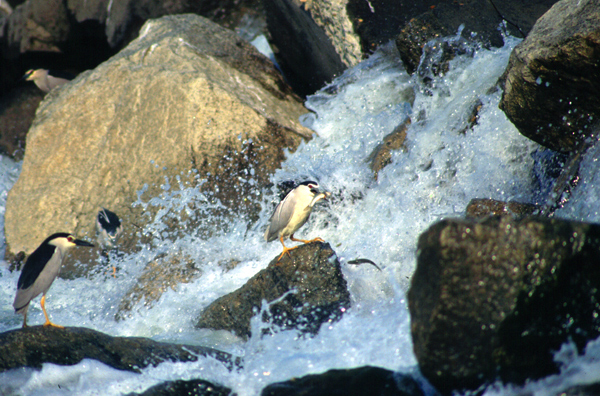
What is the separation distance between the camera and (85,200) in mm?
5734

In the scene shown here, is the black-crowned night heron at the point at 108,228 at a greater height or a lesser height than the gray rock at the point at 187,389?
greater

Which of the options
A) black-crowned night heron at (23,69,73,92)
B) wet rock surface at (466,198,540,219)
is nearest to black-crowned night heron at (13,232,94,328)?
wet rock surface at (466,198,540,219)

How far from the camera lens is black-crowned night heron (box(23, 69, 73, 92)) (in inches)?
331

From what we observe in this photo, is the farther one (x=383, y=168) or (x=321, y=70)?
(x=321, y=70)

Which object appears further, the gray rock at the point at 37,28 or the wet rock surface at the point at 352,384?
the gray rock at the point at 37,28

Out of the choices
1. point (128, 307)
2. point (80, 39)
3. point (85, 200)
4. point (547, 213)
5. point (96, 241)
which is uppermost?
point (80, 39)

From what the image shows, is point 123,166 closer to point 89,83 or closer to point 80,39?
point 89,83

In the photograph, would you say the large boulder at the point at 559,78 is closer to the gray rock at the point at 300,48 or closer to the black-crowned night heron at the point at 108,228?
the gray rock at the point at 300,48

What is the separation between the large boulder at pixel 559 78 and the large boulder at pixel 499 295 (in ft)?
4.69

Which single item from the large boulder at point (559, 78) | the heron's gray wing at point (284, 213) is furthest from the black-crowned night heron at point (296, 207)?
the large boulder at point (559, 78)

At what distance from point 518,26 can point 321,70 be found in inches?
109

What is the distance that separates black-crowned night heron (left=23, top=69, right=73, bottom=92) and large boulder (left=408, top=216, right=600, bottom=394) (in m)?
8.33

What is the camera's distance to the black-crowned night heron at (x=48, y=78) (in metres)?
8.41

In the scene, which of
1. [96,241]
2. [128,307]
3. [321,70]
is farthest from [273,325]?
[321,70]
